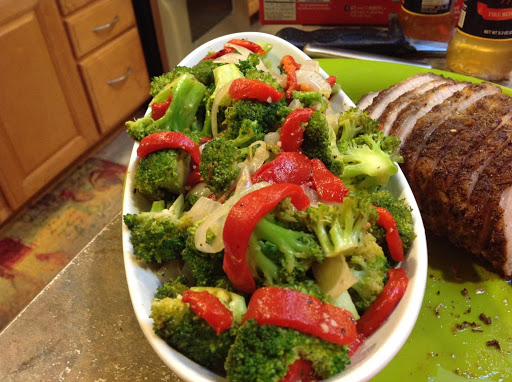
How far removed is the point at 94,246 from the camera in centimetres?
176

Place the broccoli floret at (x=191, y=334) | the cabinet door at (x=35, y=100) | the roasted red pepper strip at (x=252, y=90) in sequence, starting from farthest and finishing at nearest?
1. the cabinet door at (x=35, y=100)
2. the roasted red pepper strip at (x=252, y=90)
3. the broccoli floret at (x=191, y=334)

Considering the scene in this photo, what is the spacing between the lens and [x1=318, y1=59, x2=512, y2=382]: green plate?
1.40 m

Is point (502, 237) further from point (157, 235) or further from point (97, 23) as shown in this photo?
point (97, 23)

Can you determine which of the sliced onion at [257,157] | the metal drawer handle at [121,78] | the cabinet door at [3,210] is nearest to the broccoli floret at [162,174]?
the sliced onion at [257,157]

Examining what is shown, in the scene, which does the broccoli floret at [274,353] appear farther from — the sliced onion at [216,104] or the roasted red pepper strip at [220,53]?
the roasted red pepper strip at [220,53]

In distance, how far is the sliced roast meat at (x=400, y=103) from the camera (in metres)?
1.96

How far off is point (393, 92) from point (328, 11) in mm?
1348

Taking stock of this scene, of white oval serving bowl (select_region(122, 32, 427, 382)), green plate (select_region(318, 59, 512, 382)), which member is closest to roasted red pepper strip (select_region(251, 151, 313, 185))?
white oval serving bowl (select_region(122, 32, 427, 382))

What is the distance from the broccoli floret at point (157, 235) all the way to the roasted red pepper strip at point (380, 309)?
0.51m

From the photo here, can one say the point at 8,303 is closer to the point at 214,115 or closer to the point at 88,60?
the point at 88,60

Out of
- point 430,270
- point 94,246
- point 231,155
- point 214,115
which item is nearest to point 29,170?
point 94,246

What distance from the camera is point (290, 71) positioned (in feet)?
5.67

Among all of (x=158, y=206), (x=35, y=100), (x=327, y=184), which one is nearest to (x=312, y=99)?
(x=327, y=184)

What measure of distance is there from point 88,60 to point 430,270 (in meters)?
3.11
